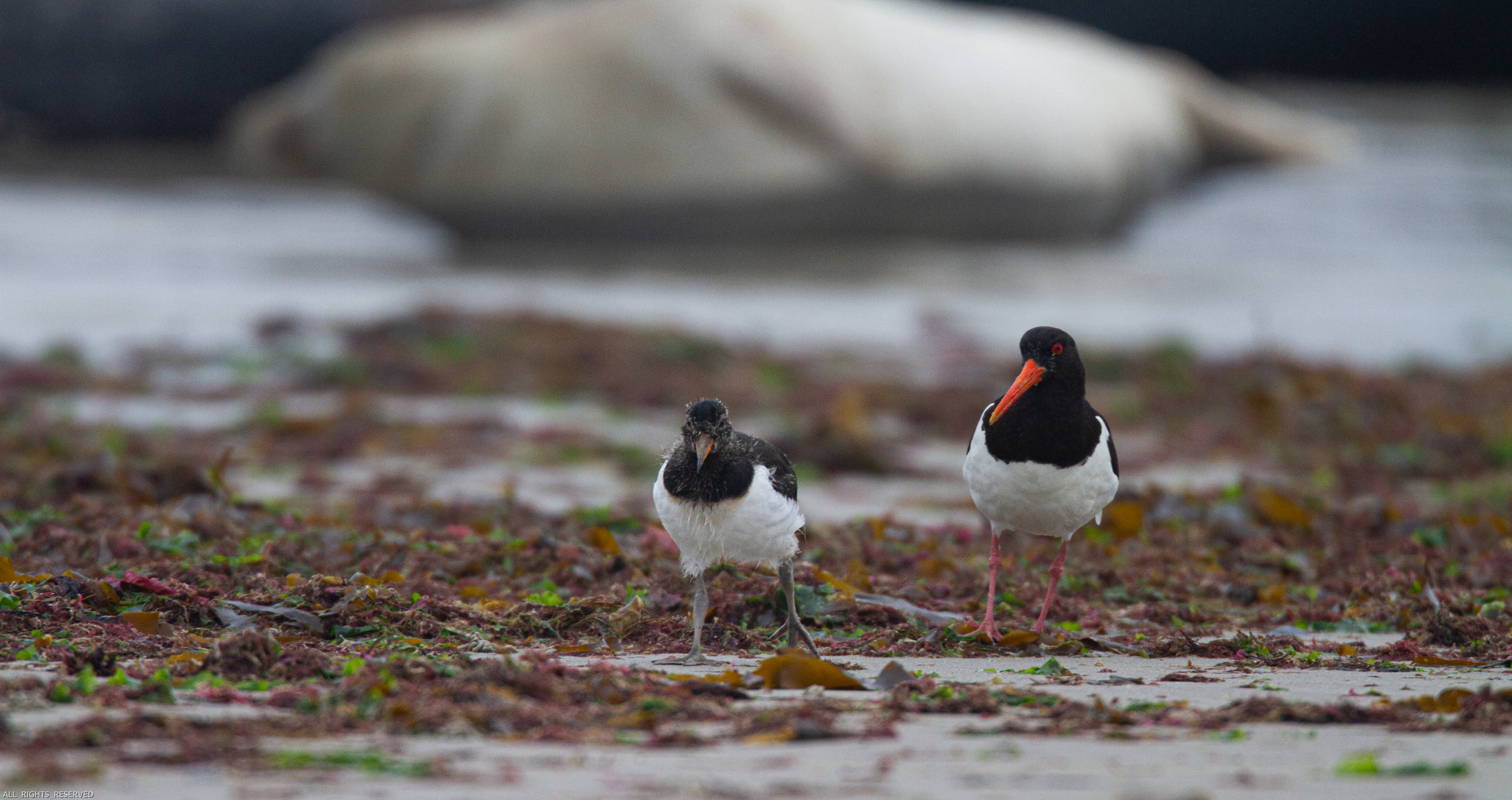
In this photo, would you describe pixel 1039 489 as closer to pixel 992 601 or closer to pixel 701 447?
pixel 992 601

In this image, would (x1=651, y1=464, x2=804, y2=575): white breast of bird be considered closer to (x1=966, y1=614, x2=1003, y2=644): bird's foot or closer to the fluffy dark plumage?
the fluffy dark plumage

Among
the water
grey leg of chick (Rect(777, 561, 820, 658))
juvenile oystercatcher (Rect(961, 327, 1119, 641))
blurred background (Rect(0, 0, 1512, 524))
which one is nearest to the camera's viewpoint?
grey leg of chick (Rect(777, 561, 820, 658))

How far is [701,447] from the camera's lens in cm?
364

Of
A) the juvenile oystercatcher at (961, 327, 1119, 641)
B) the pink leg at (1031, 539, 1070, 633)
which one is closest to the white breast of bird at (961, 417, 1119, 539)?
the juvenile oystercatcher at (961, 327, 1119, 641)

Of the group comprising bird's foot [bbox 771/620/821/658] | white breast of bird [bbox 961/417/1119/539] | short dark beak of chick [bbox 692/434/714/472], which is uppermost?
short dark beak of chick [bbox 692/434/714/472]

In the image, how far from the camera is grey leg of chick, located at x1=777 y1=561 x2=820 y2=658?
378 centimetres

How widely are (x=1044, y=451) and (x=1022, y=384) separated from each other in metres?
0.20

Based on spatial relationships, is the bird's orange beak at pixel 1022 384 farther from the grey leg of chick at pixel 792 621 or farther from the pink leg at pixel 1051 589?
the grey leg of chick at pixel 792 621

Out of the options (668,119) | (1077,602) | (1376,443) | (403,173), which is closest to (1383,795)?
(1077,602)

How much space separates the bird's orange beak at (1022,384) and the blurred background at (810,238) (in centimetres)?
770

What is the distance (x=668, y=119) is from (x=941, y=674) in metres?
11.7

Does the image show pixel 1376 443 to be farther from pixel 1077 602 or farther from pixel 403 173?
pixel 403 173

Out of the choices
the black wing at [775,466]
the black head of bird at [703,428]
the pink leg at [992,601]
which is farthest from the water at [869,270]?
the black head of bird at [703,428]

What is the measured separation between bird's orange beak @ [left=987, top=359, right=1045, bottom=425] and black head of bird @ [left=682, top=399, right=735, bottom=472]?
875 millimetres
